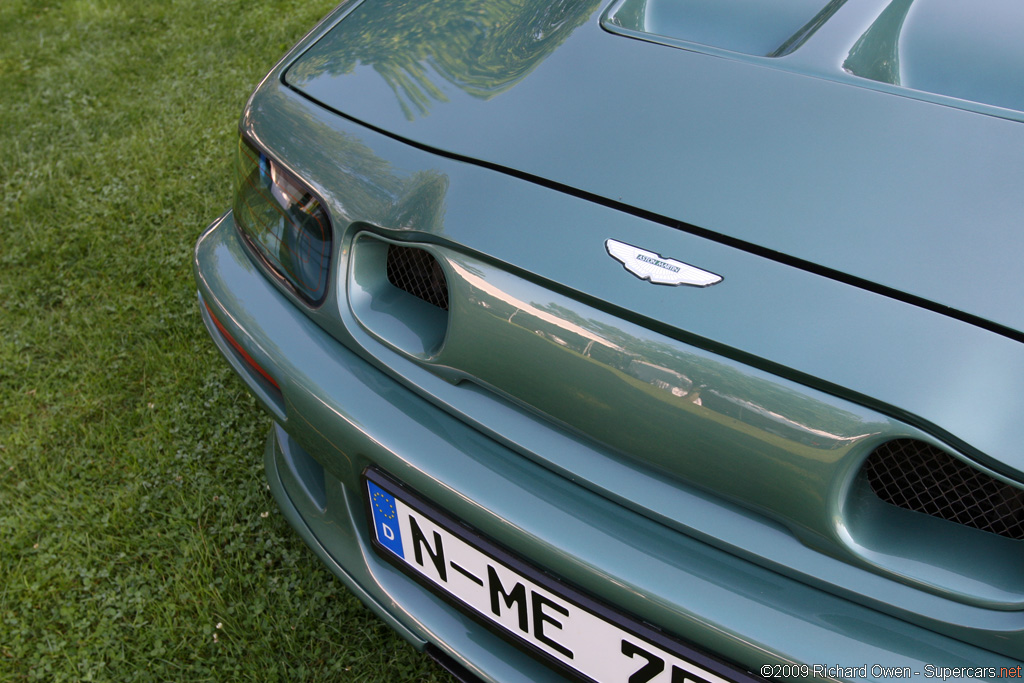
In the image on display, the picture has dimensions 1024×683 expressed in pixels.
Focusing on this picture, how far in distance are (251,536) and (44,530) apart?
1.74 feet

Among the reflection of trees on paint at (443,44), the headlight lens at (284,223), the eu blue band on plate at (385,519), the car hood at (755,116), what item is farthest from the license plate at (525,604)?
the reflection of trees on paint at (443,44)

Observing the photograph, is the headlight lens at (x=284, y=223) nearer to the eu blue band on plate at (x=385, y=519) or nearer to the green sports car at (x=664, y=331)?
the green sports car at (x=664, y=331)

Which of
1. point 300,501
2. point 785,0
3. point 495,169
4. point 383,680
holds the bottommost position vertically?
point 383,680

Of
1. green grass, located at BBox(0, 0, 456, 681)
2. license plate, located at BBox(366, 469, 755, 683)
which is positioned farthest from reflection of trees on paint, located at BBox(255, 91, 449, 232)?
green grass, located at BBox(0, 0, 456, 681)

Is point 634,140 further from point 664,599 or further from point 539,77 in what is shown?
point 664,599

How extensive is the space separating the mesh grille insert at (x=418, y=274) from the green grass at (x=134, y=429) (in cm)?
84

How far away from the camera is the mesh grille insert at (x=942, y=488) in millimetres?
855

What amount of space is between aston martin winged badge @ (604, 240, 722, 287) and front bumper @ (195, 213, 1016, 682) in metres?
0.29

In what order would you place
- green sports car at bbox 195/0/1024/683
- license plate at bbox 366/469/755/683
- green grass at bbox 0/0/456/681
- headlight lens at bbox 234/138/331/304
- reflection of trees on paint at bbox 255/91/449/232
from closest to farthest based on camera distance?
1. green sports car at bbox 195/0/1024/683
2. license plate at bbox 366/469/755/683
3. reflection of trees on paint at bbox 255/91/449/232
4. headlight lens at bbox 234/138/331/304
5. green grass at bbox 0/0/456/681

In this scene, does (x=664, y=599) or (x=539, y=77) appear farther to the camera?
(x=539, y=77)

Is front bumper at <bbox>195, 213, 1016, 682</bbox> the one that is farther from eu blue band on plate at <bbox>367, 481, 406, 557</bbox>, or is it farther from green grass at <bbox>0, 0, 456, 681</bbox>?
green grass at <bbox>0, 0, 456, 681</bbox>

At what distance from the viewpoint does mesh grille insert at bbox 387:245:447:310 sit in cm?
123

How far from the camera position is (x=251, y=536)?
6.15 ft

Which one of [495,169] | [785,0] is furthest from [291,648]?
[785,0]
